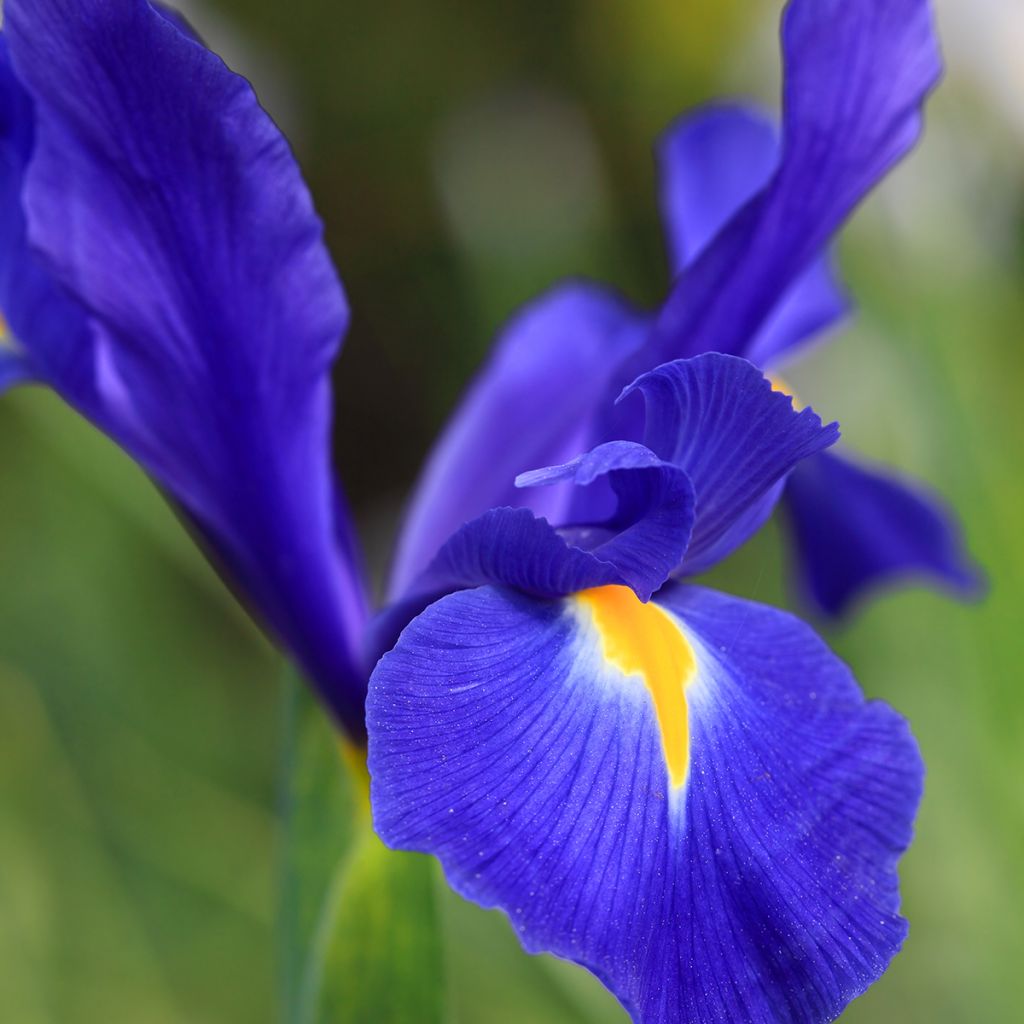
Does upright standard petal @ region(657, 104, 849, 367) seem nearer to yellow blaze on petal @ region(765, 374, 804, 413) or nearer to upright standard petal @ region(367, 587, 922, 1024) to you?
yellow blaze on petal @ region(765, 374, 804, 413)

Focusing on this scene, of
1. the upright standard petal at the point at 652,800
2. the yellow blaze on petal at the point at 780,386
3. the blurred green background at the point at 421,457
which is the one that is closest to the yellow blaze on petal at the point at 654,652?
the upright standard petal at the point at 652,800

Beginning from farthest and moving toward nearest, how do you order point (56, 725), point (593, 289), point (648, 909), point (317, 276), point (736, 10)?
point (736, 10)
point (56, 725)
point (593, 289)
point (317, 276)
point (648, 909)

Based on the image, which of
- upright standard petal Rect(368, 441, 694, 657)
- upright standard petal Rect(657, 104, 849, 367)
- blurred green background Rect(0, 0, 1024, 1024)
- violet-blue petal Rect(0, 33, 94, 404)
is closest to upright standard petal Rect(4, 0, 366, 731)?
violet-blue petal Rect(0, 33, 94, 404)

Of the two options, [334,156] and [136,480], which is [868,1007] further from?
[334,156]

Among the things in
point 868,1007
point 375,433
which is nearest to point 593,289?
point 868,1007

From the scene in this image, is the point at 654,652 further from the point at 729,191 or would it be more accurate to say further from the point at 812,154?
the point at 729,191

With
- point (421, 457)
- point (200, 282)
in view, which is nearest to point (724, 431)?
point (200, 282)

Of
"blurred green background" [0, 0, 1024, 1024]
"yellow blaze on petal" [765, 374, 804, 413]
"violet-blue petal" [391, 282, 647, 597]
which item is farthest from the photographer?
"blurred green background" [0, 0, 1024, 1024]
